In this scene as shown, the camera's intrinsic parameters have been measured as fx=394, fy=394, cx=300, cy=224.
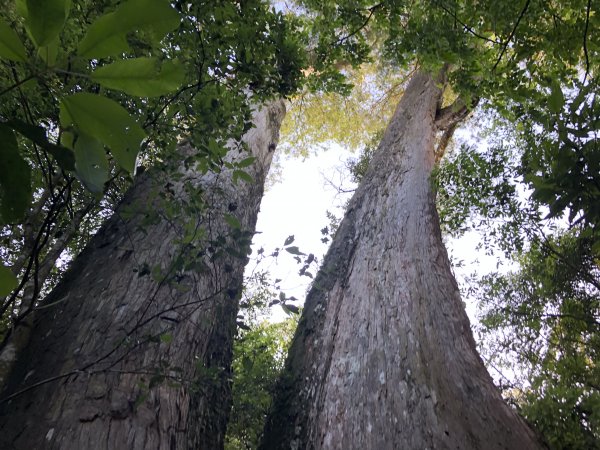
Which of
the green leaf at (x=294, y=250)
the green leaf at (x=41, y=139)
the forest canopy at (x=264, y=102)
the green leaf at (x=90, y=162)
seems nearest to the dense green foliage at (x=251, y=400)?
the forest canopy at (x=264, y=102)

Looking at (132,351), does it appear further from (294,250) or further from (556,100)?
(556,100)

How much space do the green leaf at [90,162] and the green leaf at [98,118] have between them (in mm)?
21

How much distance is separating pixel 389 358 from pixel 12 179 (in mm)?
1998

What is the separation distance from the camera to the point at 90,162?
0.64m

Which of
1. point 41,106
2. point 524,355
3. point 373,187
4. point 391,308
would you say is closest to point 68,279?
point 41,106

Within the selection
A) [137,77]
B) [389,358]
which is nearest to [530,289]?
[389,358]

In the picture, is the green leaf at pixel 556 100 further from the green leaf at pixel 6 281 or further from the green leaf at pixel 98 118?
the green leaf at pixel 6 281

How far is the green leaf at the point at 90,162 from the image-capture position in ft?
2.07

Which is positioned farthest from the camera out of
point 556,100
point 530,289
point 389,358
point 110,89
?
point 530,289

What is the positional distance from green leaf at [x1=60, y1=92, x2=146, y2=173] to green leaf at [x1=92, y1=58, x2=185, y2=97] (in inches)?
1.2

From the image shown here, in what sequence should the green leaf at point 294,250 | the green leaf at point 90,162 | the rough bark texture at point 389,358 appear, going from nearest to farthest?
1. the green leaf at point 90,162
2. the rough bark texture at point 389,358
3. the green leaf at point 294,250

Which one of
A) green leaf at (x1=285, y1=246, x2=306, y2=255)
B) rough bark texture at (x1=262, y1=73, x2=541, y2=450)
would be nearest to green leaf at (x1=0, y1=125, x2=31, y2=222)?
green leaf at (x1=285, y1=246, x2=306, y2=255)

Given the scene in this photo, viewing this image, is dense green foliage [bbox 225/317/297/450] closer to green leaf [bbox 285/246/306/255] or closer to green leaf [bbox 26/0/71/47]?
green leaf [bbox 285/246/306/255]

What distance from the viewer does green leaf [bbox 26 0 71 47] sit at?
1.66 feet
